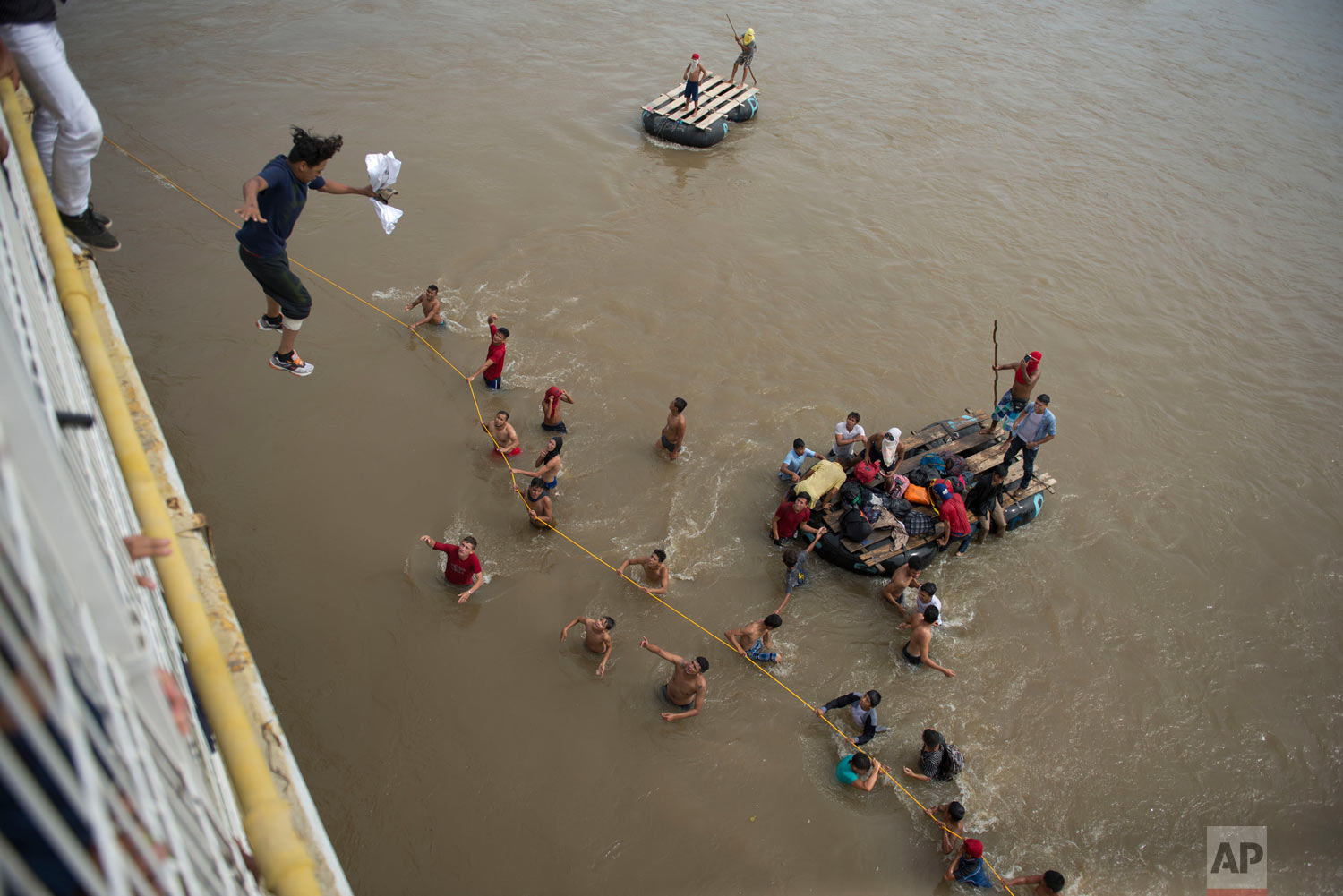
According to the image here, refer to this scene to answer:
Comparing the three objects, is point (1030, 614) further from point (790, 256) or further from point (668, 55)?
point (668, 55)

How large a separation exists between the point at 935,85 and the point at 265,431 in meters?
18.6

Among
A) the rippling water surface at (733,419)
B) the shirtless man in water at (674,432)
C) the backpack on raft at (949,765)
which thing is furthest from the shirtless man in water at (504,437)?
the backpack on raft at (949,765)

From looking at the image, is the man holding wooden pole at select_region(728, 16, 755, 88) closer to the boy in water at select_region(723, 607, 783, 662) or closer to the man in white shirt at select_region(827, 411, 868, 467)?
the man in white shirt at select_region(827, 411, 868, 467)

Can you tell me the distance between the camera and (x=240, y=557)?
9.09 meters

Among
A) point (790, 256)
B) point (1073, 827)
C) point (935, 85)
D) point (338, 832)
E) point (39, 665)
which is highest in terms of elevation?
point (39, 665)

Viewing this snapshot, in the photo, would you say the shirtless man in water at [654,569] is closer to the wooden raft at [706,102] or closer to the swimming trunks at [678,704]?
the swimming trunks at [678,704]

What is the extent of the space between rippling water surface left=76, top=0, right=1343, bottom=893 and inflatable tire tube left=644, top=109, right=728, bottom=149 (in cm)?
32

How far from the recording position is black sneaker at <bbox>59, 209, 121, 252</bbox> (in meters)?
5.11

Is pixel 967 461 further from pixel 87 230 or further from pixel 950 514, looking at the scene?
pixel 87 230

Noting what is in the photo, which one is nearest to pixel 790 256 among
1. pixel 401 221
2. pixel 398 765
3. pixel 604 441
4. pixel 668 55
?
pixel 604 441

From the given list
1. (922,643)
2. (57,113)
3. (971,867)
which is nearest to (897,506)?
(922,643)

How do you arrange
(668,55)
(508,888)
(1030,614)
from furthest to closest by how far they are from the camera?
(668,55), (1030,614), (508,888)

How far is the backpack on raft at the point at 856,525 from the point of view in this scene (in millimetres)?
9656
